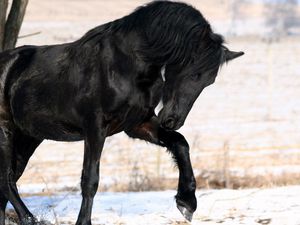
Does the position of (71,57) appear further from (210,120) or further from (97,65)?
(210,120)

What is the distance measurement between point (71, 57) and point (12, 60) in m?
0.80

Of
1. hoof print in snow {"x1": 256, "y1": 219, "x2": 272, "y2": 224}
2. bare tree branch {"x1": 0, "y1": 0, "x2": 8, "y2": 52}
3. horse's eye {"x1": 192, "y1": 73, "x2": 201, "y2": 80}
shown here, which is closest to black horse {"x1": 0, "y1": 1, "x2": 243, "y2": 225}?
horse's eye {"x1": 192, "y1": 73, "x2": 201, "y2": 80}

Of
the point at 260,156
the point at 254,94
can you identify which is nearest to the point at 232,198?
the point at 260,156

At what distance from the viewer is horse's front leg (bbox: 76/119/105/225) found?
5863 mm

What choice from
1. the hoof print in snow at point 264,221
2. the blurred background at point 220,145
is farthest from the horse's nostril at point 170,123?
the hoof print in snow at point 264,221

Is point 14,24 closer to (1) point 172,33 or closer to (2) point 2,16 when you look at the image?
(2) point 2,16

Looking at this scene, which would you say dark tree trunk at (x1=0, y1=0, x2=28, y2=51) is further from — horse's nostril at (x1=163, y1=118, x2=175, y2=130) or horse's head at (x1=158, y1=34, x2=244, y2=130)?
horse's nostril at (x1=163, y1=118, x2=175, y2=130)

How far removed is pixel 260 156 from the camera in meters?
14.9

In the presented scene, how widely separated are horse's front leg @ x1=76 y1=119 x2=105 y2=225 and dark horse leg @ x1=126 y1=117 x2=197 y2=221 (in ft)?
1.64

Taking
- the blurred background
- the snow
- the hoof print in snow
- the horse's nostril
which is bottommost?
the blurred background

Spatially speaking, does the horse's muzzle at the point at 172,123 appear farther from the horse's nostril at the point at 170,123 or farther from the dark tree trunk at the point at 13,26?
the dark tree trunk at the point at 13,26

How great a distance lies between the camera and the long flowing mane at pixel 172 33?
5.66m

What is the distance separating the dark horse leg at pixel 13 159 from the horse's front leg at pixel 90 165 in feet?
2.33

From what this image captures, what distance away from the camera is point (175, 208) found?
26.5ft
